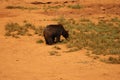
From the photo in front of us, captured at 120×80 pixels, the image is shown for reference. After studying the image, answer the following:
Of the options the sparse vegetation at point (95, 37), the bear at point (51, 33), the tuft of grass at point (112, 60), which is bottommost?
the sparse vegetation at point (95, 37)

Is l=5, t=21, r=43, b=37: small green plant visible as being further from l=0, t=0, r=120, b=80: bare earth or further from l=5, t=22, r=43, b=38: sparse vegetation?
l=0, t=0, r=120, b=80: bare earth

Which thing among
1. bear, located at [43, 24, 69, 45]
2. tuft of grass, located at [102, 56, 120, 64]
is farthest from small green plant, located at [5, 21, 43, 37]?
tuft of grass, located at [102, 56, 120, 64]

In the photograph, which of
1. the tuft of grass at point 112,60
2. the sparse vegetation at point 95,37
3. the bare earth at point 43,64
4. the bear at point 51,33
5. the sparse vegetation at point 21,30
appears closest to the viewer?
the bare earth at point 43,64

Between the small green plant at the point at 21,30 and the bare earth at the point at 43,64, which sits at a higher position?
the bare earth at the point at 43,64

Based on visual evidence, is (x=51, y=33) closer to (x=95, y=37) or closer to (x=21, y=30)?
(x=95, y=37)

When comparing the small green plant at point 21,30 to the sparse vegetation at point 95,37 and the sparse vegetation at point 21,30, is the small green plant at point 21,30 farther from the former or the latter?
the sparse vegetation at point 95,37

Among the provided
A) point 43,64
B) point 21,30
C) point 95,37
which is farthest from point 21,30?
point 43,64

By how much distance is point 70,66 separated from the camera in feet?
33.5

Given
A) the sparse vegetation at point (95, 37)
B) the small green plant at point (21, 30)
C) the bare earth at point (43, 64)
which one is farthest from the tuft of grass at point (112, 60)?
the small green plant at point (21, 30)

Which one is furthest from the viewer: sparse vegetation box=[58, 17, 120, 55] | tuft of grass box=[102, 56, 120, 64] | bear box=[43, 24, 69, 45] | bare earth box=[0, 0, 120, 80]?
bear box=[43, 24, 69, 45]

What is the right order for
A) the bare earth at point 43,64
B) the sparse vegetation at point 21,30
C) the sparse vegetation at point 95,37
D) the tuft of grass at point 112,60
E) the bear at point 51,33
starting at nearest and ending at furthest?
the bare earth at point 43,64 < the tuft of grass at point 112,60 < the sparse vegetation at point 95,37 < the bear at point 51,33 < the sparse vegetation at point 21,30

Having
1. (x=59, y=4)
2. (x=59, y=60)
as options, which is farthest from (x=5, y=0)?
(x=59, y=60)

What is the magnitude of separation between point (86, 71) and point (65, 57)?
186 centimetres

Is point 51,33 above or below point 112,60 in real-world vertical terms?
above
